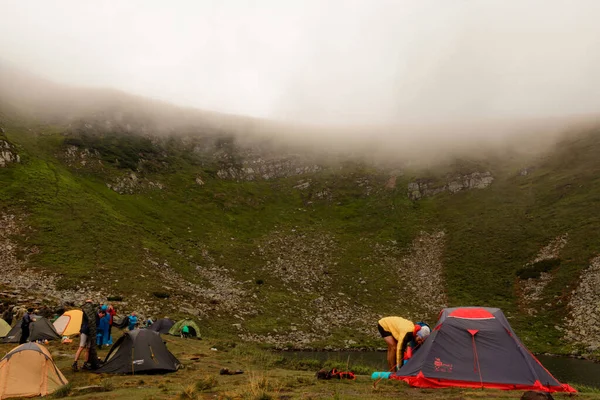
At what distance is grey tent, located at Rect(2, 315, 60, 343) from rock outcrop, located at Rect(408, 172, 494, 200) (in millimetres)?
79577

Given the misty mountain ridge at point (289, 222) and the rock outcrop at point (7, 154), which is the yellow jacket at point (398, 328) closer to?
the misty mountain ridge at point (289, 222)

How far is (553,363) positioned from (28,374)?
123ft

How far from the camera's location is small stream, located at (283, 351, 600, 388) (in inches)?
978

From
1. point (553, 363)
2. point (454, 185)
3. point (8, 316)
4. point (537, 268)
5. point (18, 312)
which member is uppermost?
point (454, 185)

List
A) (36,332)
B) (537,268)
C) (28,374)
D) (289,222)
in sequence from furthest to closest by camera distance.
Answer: (289,222) → (537,268) → (36,332) → (28,374)

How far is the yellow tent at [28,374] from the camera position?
40.2 feet

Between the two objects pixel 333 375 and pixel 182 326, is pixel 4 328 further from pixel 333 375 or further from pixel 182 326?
pixel 333 375

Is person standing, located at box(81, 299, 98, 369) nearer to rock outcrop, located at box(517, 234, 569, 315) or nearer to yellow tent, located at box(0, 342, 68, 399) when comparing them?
yellow tent, located at box(0, 342, 68, 399)

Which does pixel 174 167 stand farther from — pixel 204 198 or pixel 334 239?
pixel 334 239

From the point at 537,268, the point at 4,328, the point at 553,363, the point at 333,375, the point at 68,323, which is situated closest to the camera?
the point at 333,375

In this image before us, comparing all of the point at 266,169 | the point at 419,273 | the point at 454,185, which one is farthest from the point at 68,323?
the point at 266,169

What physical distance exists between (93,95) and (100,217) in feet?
289

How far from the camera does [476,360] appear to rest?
1298 cm

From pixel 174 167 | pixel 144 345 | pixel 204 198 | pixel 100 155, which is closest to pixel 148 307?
pixel 144 345
